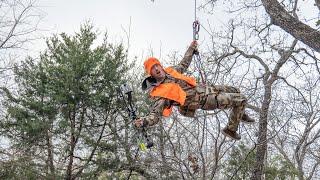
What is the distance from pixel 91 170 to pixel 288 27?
9.71 m

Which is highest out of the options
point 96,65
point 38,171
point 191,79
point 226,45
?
point 96,65

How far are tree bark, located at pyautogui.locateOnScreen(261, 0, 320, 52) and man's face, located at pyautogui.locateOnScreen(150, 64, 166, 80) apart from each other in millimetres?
2331

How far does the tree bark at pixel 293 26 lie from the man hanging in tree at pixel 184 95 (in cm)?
131

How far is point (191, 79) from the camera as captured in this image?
6.17m

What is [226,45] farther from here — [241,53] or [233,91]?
[233,91]

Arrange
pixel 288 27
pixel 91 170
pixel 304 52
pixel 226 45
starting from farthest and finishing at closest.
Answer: pixel 91 170 → pixel 226 45 → pixel 304 52 → pixel 288 27

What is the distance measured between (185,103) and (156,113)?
86 cm

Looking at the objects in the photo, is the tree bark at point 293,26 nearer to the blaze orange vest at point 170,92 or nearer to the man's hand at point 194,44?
the man's hand at point 194,44

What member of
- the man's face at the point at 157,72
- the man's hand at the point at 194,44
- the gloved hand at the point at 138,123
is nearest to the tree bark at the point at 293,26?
the man's hand at the point at 194,44

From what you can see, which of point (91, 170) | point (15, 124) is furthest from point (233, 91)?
point (15, 124)

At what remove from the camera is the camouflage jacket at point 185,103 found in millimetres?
5375

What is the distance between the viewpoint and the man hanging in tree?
18.5ft

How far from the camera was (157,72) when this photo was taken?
19.3 ft

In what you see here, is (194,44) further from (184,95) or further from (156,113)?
(156,113)
